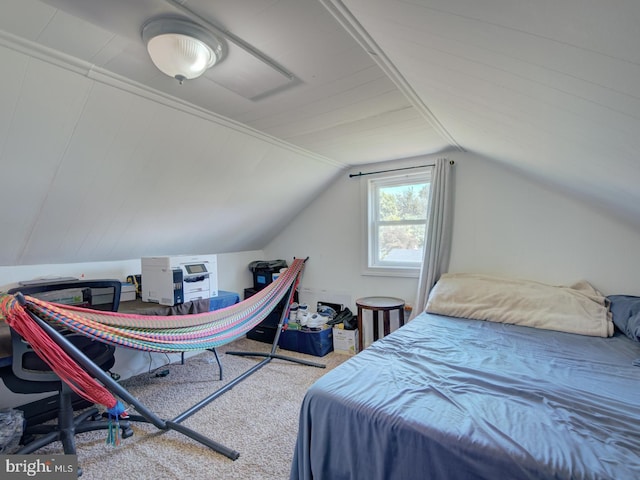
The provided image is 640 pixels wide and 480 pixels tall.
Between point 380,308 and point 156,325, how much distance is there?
1.91m

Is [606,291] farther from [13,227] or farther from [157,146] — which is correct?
[13,227]

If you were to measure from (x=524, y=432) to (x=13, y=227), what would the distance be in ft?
9.90

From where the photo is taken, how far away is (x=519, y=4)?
0.61 m

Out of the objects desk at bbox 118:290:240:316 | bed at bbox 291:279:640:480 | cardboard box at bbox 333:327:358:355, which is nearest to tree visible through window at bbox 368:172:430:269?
cardboard box at bbox 333:327:358:355

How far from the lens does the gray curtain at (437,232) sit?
306cm

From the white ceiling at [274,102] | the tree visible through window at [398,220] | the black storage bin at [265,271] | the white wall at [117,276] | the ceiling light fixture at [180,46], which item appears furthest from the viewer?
the black storage bin at [265,271]

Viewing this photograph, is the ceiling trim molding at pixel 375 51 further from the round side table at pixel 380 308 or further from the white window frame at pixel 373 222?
the round side table at pixel 380 308

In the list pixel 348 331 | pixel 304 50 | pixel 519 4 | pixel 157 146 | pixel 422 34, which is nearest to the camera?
pixel 519 4

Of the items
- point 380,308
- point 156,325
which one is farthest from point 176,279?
Result: point 380,308

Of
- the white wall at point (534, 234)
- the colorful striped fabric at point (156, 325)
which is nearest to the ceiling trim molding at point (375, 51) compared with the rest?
the white wall at point (534, 234)

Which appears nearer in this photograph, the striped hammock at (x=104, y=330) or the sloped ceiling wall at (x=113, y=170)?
the striped hammock at (x=104, y=330)

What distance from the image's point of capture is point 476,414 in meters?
1.17

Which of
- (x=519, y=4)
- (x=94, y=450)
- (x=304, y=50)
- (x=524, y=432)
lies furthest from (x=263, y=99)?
(x=94, y=450)

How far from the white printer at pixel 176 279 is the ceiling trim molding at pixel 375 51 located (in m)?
2.08
